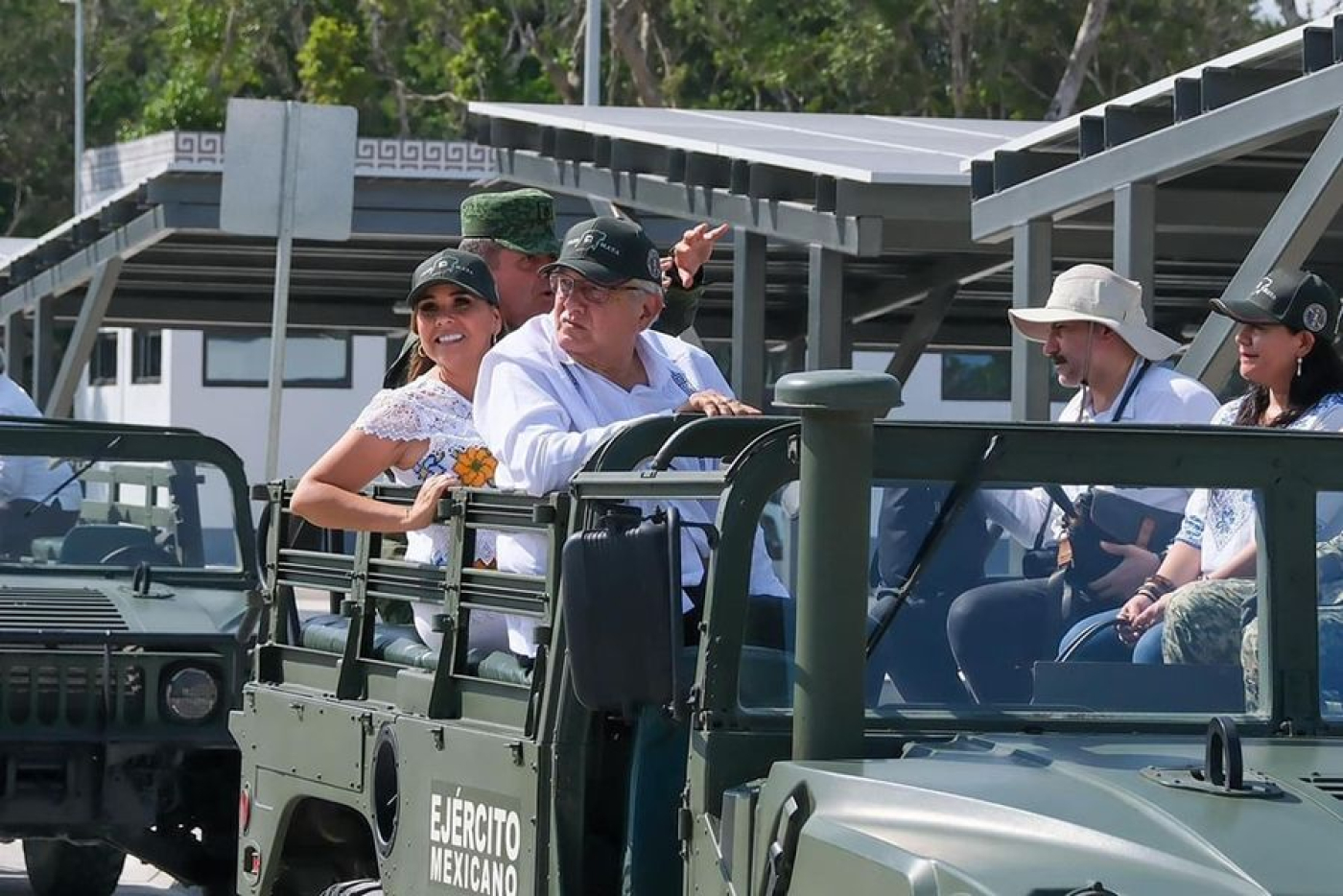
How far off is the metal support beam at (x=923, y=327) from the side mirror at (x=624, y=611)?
15.9m

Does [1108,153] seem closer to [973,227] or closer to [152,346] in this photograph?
[973,227]

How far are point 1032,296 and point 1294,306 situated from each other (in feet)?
23.1

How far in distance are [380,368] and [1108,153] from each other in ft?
96.5

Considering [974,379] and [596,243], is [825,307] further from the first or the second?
[974,379]

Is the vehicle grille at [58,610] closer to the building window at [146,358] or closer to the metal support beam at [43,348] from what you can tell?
the metal support beam at [43,348]

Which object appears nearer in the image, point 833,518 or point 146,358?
point 833,518

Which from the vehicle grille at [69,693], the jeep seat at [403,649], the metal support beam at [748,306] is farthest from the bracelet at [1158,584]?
the metal support beam at [748,306]

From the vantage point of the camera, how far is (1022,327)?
7.35 meters

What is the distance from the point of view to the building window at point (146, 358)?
4241 centimetres

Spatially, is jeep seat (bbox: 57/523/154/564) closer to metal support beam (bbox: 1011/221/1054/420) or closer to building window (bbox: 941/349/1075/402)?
metal support beam (bbox: 1011/221/1054/420)

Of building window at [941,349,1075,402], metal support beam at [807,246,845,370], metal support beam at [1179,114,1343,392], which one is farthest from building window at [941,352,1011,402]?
metal support beam at [1179,114,1343,392]

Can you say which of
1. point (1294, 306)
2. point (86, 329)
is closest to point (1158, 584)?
point (1294, 306)

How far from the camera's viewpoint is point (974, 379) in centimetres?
4203

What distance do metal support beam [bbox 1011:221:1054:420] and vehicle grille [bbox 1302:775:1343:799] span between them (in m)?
9.47
